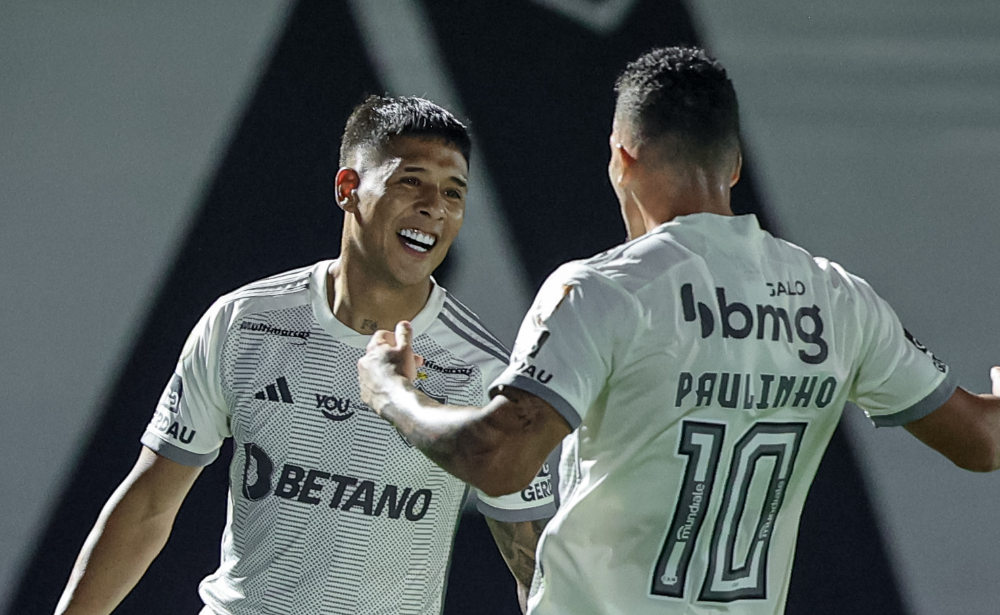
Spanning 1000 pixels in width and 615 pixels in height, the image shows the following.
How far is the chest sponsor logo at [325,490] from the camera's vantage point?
204 cm

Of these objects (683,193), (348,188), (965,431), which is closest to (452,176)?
(348,188)

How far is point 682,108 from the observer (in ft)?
5.13

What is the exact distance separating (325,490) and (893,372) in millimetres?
1046

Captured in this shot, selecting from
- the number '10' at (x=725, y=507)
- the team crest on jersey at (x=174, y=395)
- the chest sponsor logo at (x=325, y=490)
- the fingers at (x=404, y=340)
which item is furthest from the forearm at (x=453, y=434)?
the team crest on jersey at (x=174, y=395)

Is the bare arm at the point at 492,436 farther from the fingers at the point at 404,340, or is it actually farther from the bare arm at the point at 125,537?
the bare arm at the point at 125,537

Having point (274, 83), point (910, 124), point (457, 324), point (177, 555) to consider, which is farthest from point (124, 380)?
point (910, 124)

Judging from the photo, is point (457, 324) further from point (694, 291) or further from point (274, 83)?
point (274, 83)

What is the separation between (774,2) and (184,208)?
6.28 ft

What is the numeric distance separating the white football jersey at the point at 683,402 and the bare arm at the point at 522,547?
0.59 meters

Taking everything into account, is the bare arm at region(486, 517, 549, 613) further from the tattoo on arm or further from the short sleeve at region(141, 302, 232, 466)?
the short sleeve at region(141, 302, 232, 466)

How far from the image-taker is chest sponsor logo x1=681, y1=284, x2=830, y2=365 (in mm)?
1472

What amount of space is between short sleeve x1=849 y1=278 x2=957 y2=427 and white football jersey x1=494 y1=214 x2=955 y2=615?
0.05 m

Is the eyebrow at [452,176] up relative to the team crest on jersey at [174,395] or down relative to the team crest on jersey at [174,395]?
up

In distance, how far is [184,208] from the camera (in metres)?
3.30
